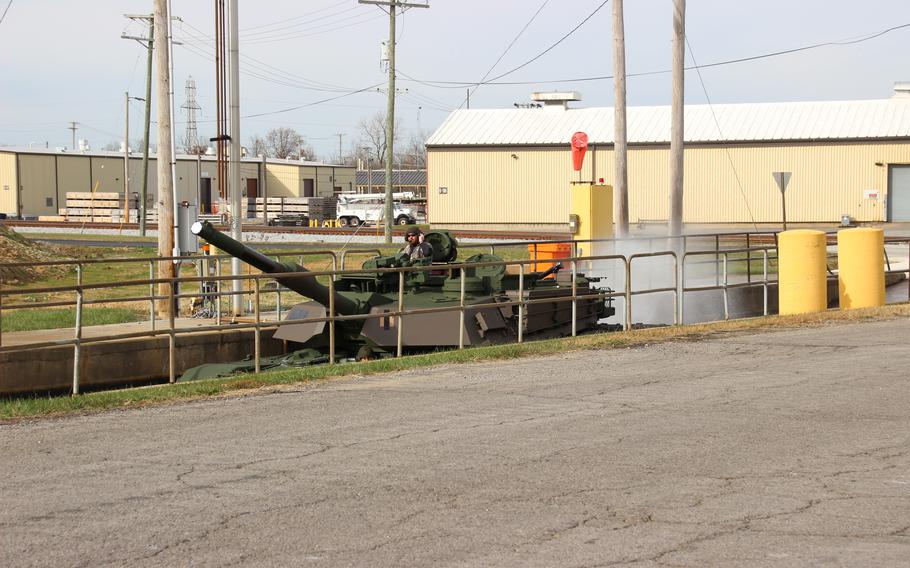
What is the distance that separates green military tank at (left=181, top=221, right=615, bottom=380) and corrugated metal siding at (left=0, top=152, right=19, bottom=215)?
65.9 meters

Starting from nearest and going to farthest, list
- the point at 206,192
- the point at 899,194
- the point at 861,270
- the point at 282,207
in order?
the point at 861,270 → the point at 899,194 → the point at 282,207 → the point at 206,192

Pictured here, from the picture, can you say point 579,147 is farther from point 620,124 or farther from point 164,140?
point 164,140

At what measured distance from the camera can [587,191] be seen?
75.4 feet

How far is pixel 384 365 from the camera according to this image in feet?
42.1

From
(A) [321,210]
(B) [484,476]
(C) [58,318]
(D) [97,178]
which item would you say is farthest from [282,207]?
(B) [484,476]

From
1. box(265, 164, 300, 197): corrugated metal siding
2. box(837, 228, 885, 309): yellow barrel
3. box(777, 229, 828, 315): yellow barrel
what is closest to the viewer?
box(777, 229, 828, 315): yellow barrel

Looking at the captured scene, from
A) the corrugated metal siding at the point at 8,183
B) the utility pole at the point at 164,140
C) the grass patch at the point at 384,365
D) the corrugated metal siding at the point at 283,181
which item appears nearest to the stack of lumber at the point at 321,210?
the corrugated metal siding at the point at 8,183

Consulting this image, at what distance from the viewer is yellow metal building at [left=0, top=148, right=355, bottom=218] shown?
3031 inches

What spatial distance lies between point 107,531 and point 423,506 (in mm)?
1749

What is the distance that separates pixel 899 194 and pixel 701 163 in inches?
340

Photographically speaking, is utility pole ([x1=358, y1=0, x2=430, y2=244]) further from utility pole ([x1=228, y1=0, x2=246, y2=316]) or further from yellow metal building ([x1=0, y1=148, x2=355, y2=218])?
yellow metal building ([x1=0, y1=148, x2=355, y2=218])

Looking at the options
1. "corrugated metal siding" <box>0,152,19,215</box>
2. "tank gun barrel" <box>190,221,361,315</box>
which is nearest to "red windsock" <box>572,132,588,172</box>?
"tank gun barrel" <box>190,221,361,315</box>

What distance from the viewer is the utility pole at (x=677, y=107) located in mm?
23766

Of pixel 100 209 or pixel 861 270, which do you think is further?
pixel 100 209
